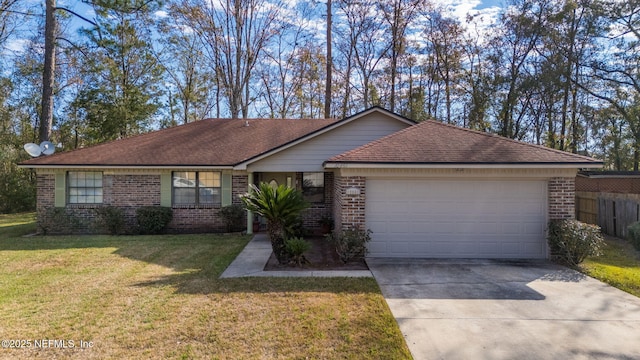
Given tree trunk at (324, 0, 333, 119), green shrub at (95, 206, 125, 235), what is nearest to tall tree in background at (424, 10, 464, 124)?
tree trunk at (324, 0, 333, 119)

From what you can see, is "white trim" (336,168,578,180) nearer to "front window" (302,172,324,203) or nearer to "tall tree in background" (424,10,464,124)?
"front window" (302,172,324,203)

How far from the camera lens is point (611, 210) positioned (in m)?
11.1

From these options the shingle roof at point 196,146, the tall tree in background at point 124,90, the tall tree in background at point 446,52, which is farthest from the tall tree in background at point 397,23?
the tall tree in background at point 124,90

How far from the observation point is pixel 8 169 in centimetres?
2023

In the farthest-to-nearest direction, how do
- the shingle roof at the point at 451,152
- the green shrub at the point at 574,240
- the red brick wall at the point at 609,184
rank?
the red brick wall at the point at 609,184 → the shingle roof at the point at 451,152 → the green shrub at the point at 574,240

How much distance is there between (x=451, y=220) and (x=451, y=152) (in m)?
1.65

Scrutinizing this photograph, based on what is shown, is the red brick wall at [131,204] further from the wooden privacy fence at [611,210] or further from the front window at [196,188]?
the wooden privacy fence at [611,210]

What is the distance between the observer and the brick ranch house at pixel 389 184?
7.75m

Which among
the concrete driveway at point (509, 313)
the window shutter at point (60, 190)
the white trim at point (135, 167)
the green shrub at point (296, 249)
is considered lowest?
the concrete driveway at point (509, 313)

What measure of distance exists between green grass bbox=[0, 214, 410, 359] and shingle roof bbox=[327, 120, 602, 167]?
3.07 m

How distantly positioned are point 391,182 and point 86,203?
420 inches

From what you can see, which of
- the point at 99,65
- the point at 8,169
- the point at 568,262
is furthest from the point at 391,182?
the point at 8,169

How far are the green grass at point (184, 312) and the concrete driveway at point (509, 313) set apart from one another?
0.48m

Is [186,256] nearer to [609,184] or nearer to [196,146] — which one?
[196,146]
